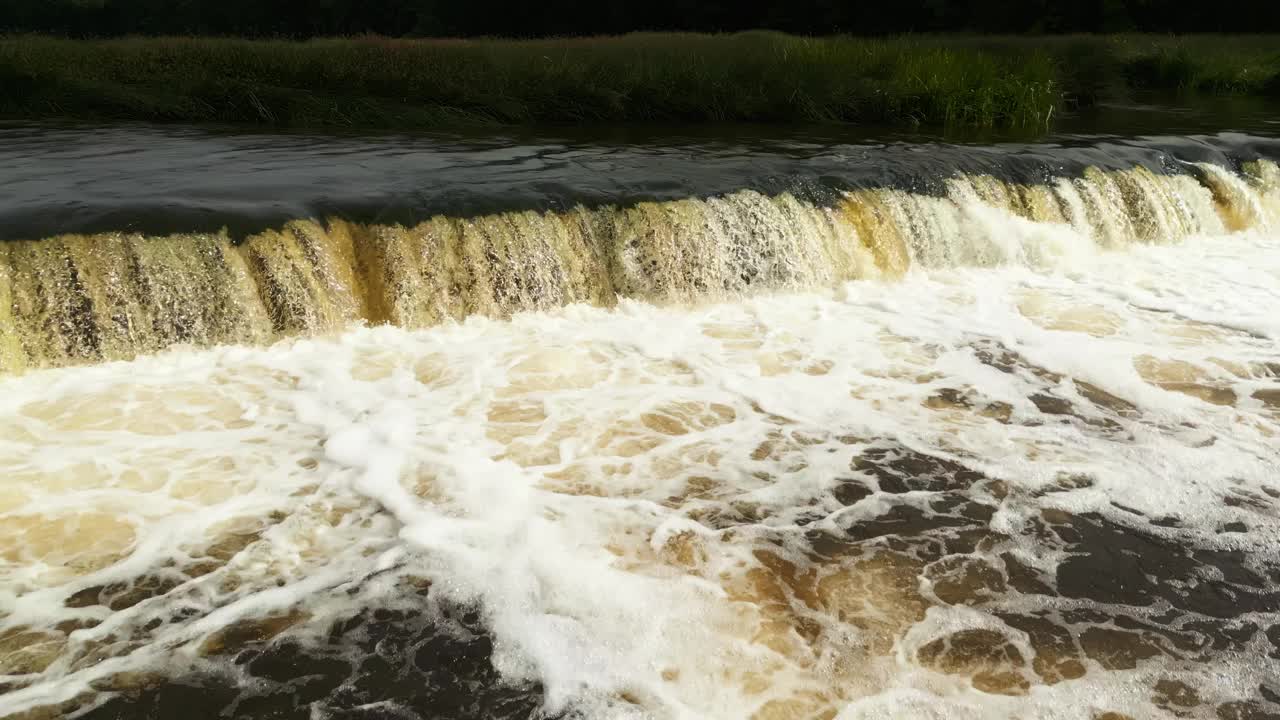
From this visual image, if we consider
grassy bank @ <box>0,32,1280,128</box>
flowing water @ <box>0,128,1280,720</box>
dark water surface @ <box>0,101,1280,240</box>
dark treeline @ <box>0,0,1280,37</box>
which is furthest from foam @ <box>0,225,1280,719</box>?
dark treeline @ <box>0,0,1280,37</box>

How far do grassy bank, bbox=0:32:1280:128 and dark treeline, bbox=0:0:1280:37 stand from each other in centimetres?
739

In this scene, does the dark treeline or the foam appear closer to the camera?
the foam

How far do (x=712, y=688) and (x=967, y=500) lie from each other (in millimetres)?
1777

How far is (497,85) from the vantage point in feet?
41.7

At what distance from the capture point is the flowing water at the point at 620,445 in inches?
126

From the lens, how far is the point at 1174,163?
10156 mm

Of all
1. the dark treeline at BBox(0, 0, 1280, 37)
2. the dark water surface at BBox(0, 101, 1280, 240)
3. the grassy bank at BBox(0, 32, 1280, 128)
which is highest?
the dark treeline at BBox(0, 0, 1280, 37)

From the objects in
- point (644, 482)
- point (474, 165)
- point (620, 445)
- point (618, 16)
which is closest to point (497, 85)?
point (474, 165)

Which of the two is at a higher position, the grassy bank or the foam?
the grassy bank

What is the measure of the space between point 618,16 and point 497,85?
21.7 meters

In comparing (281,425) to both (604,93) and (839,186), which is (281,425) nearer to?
(839,186)

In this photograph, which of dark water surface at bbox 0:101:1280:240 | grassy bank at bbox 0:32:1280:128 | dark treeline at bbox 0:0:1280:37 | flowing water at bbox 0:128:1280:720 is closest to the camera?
flowing water at bbox 0:128:1280:720

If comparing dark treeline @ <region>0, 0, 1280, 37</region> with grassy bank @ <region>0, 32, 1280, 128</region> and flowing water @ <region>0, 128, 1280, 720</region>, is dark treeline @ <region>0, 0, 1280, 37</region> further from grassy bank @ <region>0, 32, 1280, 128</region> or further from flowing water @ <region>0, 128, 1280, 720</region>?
flowing water @ <region>0, 128, 1280, 720</region>

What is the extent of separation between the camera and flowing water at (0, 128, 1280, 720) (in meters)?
3.21
